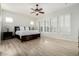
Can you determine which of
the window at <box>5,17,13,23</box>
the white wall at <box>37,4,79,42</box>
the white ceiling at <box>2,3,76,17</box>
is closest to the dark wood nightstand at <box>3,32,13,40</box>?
the window at <box>5,17,13,23</box>

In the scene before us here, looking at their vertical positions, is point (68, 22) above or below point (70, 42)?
above

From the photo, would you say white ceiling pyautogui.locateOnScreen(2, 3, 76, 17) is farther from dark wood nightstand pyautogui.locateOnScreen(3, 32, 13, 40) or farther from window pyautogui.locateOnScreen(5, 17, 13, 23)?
dark wood nightstand pyautogui.locateOnScreen(3, 32, 13, 40)

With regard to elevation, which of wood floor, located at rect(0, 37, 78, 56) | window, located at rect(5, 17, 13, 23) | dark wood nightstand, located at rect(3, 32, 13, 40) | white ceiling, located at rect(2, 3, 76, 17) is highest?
white ceiling, located at rect(2, 3, 76, 17)

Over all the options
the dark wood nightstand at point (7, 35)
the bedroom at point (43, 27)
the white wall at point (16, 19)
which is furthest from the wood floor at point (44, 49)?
the white wall at point (16, 19)

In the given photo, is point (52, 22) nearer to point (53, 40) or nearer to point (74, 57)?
point (53, 40)

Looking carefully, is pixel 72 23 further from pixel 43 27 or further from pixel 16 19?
pixel 16 19

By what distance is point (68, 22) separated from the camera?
224 centimetres

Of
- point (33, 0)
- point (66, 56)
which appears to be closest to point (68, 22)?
point (66, 56)

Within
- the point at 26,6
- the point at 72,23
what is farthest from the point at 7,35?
the point at 72,23

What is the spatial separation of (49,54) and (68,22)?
1121mm

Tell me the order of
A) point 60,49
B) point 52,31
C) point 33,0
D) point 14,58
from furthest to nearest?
point 52,31, point 60,49, point 33,0, point 14,58

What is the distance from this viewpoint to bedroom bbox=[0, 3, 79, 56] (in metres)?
2.08

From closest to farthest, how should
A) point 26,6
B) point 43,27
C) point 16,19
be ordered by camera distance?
point 26,6, point 16,19, point 43,27

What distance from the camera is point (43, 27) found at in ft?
8.06
